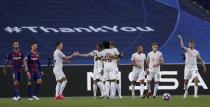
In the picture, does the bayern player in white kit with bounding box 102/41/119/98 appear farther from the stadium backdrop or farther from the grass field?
the stadium backdrop

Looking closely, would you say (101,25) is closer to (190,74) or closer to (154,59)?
(154,59)

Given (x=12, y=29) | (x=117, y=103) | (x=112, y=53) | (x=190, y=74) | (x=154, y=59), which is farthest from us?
(x=12, y=29)

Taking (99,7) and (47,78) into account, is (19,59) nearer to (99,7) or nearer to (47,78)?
(47,78)

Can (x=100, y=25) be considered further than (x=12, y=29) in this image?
Yes

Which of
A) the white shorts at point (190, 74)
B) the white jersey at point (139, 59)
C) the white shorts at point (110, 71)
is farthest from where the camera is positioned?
the white jersey at point (139, 59)

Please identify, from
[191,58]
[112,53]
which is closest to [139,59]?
[112,53]

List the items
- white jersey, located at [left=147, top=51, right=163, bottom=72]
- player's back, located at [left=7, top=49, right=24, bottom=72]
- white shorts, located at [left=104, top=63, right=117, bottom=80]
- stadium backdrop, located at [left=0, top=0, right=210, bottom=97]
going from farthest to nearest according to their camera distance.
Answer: stadium backdrop, located at [left=0, top=0, right=210, bottom=97]
white jersey, located at [left=147, top=51, right=163, bottom=72]
white shorts, located at [left=104, top=63, right=117, bottom=80]
player's back, located at [left=7, top=49, right=24, bottom=72]

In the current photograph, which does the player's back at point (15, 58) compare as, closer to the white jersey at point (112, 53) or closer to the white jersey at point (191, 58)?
the white jersey at point (112, 53)

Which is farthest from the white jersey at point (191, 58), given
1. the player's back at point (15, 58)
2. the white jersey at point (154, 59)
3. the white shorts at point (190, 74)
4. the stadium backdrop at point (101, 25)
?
the stadium backdrop at point (101, 25)

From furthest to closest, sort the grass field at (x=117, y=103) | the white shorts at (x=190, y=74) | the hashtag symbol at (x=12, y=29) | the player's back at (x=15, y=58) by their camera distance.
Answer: the hashtag symbol at (x=12, y=29)
the white shorts at (x=190, y=74)
the player's back at (x=15, y=58)
the grass field at (x=117, y=103)

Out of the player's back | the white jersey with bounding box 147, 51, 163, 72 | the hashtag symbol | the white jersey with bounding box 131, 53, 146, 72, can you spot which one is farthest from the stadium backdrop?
the player's back

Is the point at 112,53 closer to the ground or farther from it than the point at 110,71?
farther from it

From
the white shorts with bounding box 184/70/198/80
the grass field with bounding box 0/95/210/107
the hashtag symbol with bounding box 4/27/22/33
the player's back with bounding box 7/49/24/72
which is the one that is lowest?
the grass field with bounding box 0/95/210/107

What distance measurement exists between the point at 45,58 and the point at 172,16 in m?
7.97
